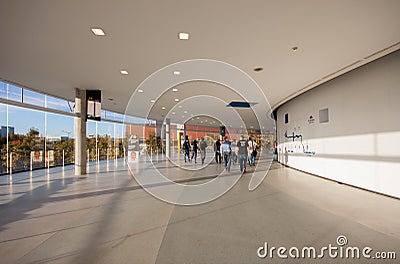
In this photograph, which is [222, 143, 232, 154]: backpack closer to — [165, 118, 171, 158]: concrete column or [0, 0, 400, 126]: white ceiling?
[0, 0, 400, 126]: white ceiling

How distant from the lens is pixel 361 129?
601 cm

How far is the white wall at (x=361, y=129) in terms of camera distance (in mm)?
5104

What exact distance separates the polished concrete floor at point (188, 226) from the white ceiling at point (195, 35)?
3471 mm

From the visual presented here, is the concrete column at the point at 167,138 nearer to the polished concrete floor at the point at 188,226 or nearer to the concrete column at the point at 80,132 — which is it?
the concrete column at the point at 80,132

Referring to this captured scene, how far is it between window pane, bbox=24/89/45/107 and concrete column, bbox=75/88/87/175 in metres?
2.16

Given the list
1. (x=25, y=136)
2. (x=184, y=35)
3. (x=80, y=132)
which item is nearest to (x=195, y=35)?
(x=184, y=35)

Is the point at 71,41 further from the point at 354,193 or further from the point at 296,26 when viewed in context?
the point at 354,193

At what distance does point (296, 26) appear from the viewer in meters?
3.84

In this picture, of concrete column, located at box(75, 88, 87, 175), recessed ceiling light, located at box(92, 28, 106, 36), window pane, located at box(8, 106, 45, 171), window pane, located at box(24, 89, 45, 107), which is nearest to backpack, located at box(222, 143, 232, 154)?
concrete column, located at box(75, 88, 87, 175)

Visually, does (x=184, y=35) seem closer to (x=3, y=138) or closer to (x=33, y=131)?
(x=3, y=138)

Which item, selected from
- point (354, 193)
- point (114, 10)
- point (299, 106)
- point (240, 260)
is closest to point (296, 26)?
point (114, 10)

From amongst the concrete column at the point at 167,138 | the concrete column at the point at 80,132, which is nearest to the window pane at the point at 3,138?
the concrete column at the point at 80,132

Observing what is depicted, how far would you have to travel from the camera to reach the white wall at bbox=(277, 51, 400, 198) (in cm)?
510

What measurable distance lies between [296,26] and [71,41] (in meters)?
4.61
